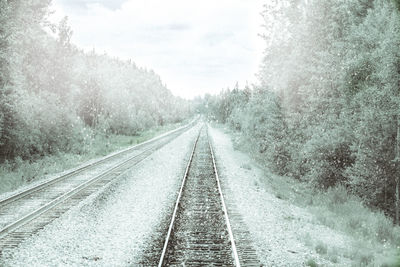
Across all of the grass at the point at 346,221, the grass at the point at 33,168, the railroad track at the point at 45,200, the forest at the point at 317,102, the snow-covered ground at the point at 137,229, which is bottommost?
the grass at the point at 346,221

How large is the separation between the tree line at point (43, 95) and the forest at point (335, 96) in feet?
49.5

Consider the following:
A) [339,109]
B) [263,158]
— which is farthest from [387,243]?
[263,158]

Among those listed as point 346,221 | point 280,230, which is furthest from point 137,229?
point 346,221

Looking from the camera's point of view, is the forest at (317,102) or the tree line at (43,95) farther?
the tree line at (43,95)

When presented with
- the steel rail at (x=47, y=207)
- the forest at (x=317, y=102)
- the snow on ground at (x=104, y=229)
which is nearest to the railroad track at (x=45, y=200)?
the steel rail at (x=47, y=207)

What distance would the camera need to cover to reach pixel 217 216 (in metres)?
10.4

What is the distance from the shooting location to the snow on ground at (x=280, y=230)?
304 inches

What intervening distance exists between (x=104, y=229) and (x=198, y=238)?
279 cm

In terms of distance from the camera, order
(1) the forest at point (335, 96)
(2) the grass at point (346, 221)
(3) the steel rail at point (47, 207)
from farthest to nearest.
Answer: (1) the forest at point (335, 96)
(3) the steel rail at point (47, 207)
(2) the grass at point (346, 221)

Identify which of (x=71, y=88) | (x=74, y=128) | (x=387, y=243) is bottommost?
(x=387, y=243)

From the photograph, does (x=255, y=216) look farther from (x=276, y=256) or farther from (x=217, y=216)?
(x=276, y=256)

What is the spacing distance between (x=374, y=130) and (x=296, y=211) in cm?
411

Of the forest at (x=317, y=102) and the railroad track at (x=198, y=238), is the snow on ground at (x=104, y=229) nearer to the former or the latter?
the railroad track at (x=198, y=238)

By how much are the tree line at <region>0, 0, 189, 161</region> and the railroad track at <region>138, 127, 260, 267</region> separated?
1198 cm
